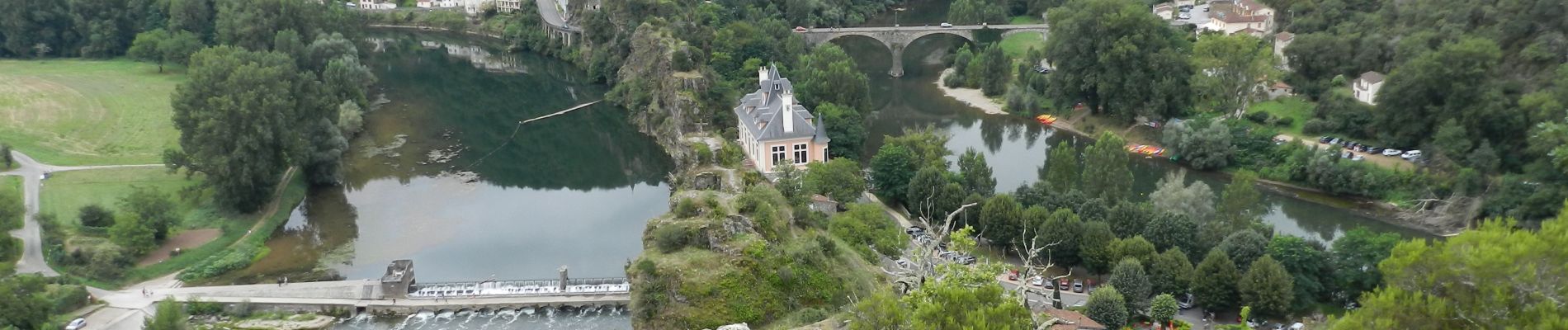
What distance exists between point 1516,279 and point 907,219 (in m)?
29.4

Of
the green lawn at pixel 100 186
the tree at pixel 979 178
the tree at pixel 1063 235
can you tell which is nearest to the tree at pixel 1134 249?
the tree at pixel 1063 235

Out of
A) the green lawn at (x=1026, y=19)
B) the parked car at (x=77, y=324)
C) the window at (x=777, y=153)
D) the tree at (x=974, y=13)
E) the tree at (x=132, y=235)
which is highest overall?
the tree at (x=974, y=13)

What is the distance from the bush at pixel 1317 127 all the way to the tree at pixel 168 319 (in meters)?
53.8

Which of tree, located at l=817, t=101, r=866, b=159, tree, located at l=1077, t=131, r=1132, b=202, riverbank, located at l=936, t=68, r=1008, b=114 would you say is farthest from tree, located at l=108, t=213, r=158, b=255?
riverbank, located at l=936, t=68, r=1008, b=114

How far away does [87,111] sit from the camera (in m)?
72.6

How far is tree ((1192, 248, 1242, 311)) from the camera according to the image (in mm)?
38656

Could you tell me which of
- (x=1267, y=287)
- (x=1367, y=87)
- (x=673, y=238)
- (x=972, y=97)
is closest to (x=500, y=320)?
(x=673, y=238)

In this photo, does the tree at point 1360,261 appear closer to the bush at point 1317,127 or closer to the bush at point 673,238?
the bush at point 673,238

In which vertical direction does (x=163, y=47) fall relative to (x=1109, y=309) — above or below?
above

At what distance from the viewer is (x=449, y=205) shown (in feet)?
189

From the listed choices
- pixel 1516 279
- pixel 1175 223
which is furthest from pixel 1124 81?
pixel 1516 279

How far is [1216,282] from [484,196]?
35474 mm

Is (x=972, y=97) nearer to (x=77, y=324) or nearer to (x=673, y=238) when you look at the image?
(x=673, y=238)

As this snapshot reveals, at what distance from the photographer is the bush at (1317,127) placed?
208 feet
